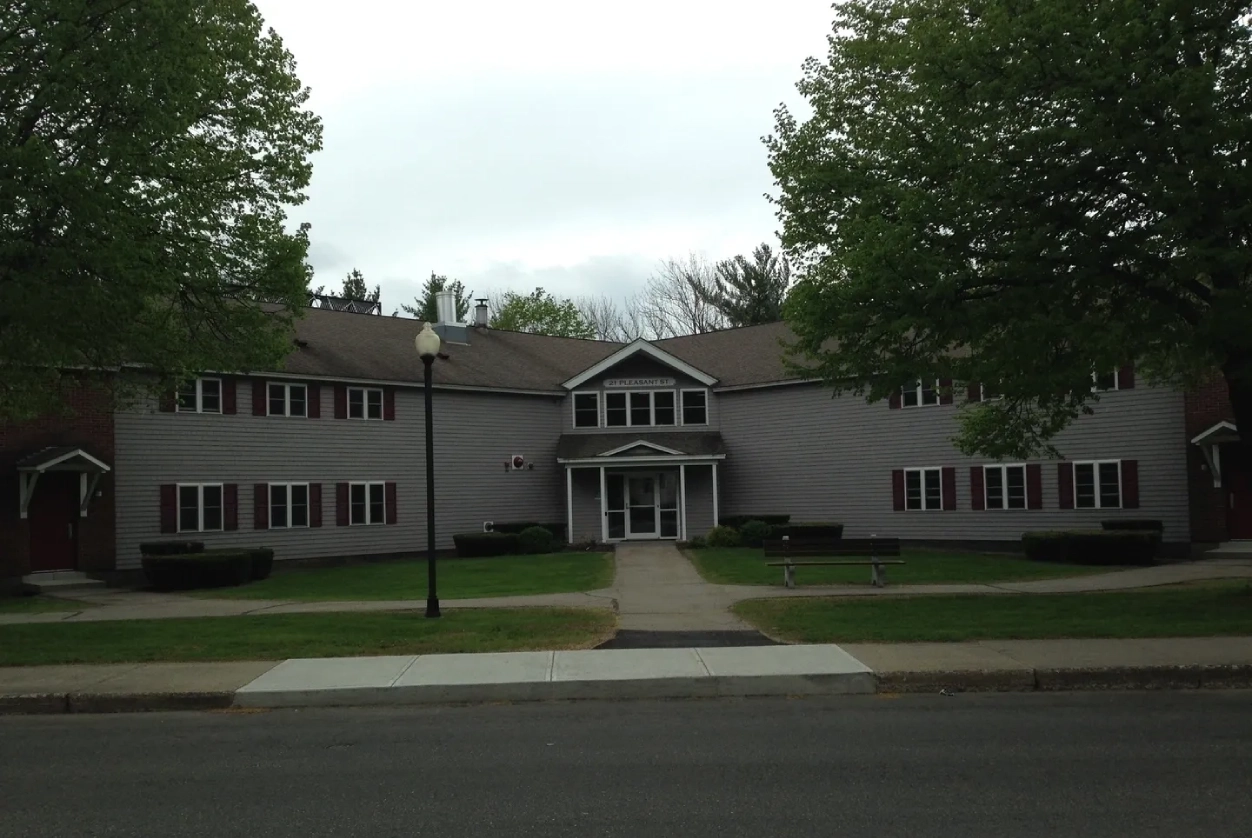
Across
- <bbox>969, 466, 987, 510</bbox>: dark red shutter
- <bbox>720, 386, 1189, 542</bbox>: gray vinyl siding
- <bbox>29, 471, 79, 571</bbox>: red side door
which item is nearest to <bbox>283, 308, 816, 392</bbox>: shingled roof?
<bbox>720, 386, 1189, 542</bbox>: gray vinyl siding

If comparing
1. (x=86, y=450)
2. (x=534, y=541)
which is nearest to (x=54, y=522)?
(x=86, y=450)

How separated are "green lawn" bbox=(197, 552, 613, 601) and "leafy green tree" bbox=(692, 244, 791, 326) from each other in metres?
32.4

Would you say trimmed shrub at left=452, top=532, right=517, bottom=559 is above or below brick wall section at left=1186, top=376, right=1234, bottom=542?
below

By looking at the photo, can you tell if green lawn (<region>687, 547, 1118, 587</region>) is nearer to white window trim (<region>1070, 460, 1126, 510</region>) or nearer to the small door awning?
white window trim (<region>1070, 460, 1126, 510</region>)

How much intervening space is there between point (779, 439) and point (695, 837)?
2916 centimetres

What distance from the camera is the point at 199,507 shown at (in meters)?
28.4

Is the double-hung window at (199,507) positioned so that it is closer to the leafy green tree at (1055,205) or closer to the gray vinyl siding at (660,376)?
the gray vinyl siding at (660,376)

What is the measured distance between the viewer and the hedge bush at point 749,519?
33.4m

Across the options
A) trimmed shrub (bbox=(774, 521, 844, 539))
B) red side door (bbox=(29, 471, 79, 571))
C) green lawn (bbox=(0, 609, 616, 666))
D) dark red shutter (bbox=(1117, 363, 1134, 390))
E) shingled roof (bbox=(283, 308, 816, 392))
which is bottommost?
green lawn (bbox=(0, 609, 616, 666))

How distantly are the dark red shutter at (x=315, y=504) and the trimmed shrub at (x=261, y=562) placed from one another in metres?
3.31

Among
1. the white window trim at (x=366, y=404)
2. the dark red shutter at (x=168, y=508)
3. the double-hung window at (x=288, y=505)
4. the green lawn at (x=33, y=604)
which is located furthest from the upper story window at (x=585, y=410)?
the green lawn at (x=33, y=604)

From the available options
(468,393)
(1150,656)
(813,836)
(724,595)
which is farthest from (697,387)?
(813,836)

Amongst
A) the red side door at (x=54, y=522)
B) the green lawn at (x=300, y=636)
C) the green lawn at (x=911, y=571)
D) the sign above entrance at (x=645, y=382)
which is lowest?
the green lawn at (x=911, y=571)

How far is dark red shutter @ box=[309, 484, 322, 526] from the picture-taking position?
30703mm
